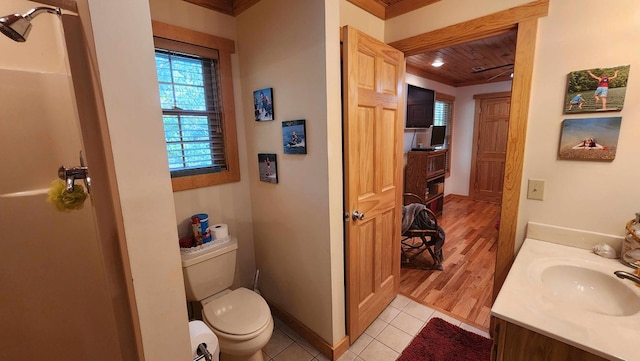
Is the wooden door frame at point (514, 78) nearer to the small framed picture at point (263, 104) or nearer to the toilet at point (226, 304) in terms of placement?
the small framed picture at point (263, 104)

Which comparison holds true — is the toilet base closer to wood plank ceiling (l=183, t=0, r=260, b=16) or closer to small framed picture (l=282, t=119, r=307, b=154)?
small framed picture (l=282, t=119, r=307, b=154)

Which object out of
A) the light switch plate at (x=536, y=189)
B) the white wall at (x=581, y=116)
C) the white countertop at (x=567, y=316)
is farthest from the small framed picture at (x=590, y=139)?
the white countertop at (x=567, y=316)

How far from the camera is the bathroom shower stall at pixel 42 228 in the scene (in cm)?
112

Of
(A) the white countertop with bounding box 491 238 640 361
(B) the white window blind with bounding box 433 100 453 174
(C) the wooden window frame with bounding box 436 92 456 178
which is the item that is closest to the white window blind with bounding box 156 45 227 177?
(A) the white countertop with bounding box 491 238 640 361

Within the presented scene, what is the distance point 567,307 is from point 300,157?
4.65 feet

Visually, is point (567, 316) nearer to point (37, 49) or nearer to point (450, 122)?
point (37, 49)

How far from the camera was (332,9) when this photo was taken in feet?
4.63

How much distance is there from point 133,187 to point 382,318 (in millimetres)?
2111

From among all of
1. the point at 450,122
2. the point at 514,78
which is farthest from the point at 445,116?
the point at 514,78

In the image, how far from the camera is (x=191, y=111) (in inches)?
73.2

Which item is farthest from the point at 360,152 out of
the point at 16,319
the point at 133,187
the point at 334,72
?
the point at 16,319

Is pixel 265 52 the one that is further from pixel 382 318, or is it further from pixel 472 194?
pixel 472 194

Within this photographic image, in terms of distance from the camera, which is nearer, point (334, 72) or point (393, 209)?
point (334, 72)

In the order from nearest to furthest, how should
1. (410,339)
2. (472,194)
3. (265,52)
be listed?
(265,52), (410,339), (472,194)
